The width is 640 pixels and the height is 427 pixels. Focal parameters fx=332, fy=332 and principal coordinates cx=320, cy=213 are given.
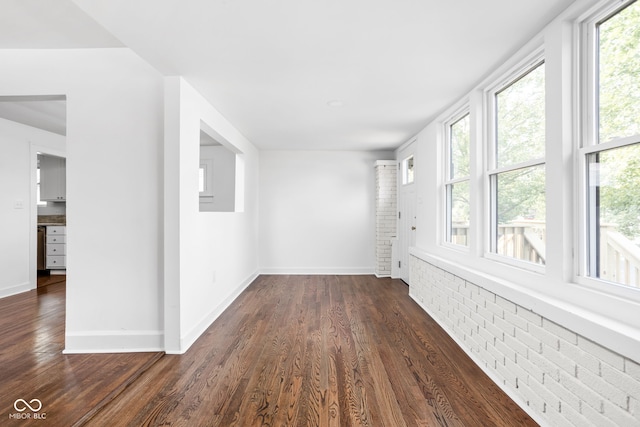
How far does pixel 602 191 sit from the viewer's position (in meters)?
1.72

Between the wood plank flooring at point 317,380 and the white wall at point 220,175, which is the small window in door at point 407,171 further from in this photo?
the white wall at point 220,175

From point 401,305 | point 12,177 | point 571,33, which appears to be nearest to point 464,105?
point 571,33

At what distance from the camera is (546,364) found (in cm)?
181

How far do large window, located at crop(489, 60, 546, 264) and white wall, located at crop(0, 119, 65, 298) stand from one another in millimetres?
6053

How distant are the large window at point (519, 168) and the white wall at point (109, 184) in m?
2.84

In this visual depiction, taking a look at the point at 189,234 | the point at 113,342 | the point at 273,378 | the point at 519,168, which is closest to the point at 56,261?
the point at 113,342

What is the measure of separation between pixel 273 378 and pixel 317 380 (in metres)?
0.31

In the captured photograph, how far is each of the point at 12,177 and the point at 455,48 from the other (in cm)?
582

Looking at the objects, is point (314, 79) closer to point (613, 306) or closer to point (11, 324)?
point (613, 306)

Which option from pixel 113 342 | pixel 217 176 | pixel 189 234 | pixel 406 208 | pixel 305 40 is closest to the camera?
pixel 305 40

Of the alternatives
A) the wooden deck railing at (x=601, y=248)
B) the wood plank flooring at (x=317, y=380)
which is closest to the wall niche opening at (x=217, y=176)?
the wood plank flooring at (x=317, y=380)

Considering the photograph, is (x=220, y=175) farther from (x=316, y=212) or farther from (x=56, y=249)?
(x=56, y=249)

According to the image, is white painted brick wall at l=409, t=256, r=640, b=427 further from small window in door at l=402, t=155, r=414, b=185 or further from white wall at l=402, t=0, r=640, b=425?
small window in door at l=402, t=155, r=414, b=185

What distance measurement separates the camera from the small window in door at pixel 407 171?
554 cm
